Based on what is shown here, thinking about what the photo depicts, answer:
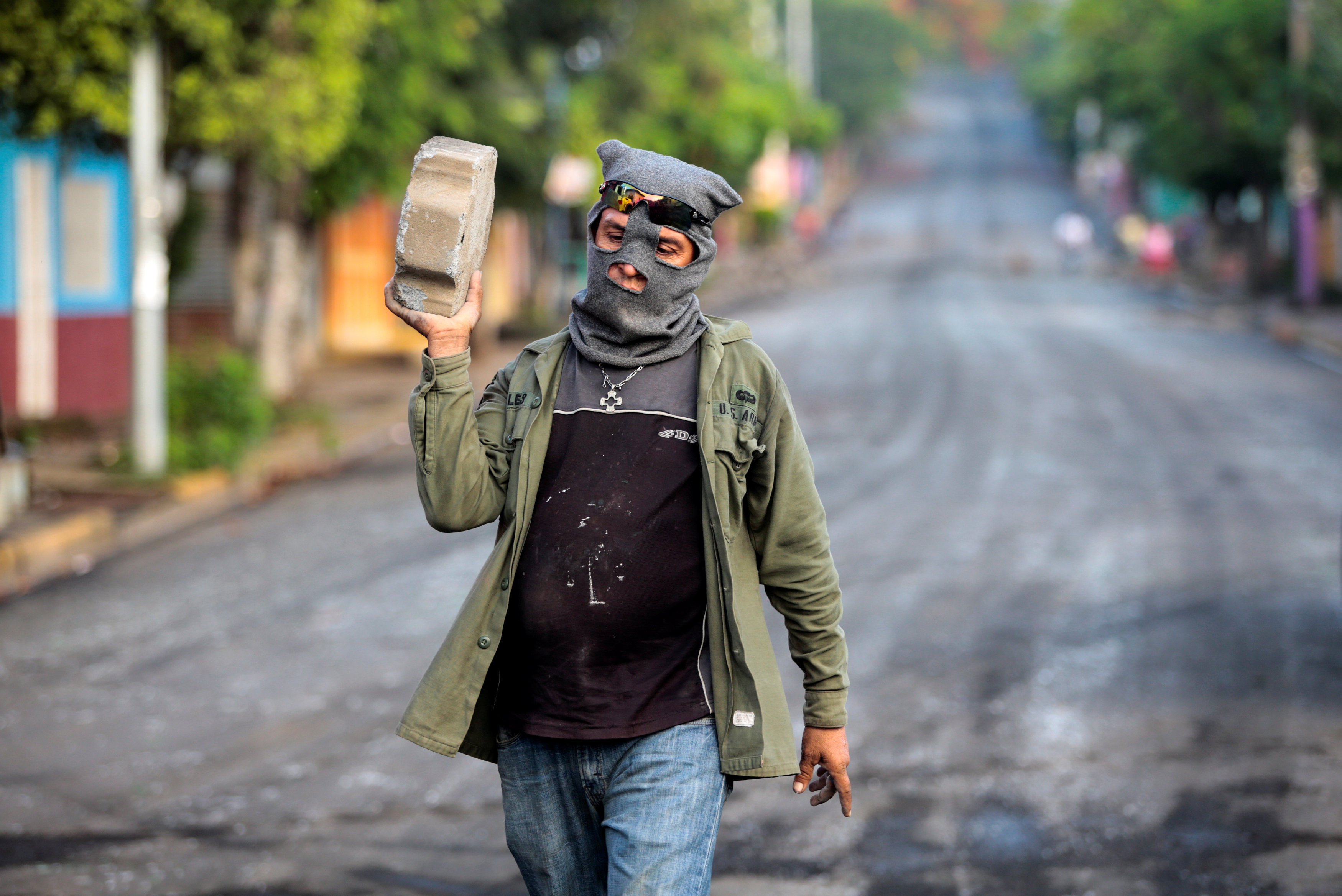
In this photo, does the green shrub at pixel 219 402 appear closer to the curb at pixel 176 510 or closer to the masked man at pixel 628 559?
the curb at pixel 176 510

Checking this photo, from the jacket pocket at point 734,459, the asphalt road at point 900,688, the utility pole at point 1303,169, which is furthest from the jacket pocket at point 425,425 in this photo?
the utility pole at point 1303,169

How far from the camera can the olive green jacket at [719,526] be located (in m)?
3.03

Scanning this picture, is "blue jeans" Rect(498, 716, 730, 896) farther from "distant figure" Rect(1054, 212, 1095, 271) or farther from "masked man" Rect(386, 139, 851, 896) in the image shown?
"distant figure" Rect(1054, 212, 1095, 271)

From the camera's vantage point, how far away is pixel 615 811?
120 inches

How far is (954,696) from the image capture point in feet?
23.4

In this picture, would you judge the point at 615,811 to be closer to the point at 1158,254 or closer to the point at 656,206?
the point at 656,206

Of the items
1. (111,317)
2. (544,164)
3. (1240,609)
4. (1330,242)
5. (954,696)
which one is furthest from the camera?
(1330,242)

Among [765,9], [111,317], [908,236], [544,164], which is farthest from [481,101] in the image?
[908,236]

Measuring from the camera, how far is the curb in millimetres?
10180

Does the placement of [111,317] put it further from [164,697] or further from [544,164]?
[164,697]

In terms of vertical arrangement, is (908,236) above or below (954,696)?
above

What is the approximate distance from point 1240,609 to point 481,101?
1374 cm

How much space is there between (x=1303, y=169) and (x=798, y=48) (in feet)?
124

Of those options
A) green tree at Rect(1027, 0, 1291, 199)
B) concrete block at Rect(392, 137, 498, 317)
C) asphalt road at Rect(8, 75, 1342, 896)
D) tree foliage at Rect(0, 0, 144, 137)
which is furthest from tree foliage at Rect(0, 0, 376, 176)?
green tree at Rect(1027, 0, 1291, 199)
